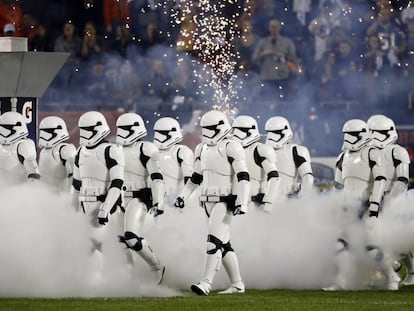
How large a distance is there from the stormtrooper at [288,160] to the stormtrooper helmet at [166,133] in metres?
1.36

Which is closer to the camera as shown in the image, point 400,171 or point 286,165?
point 400,171

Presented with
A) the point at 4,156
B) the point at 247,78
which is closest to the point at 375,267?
the point at 4,156

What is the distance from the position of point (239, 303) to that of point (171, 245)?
2488mm

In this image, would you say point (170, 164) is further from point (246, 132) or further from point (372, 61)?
point (372, 61)

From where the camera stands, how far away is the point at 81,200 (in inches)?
717

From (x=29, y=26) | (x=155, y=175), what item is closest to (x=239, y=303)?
(x=155, y=175)

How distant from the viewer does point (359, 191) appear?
19.0 m

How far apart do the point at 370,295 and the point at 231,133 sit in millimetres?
3288

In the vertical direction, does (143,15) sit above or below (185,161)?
above

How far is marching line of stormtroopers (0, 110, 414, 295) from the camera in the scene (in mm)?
17703

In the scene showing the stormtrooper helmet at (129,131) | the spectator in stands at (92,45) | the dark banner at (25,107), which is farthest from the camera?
the spectator in stands at (92,45)

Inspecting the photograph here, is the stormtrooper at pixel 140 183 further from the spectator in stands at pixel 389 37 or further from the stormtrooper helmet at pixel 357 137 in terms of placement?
the spectator in stands at pixel 389 37

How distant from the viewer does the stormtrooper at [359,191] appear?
1870 cm

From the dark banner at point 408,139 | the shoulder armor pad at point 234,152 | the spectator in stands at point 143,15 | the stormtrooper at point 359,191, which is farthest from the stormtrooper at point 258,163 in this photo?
the spectator in stands at point 143,15
